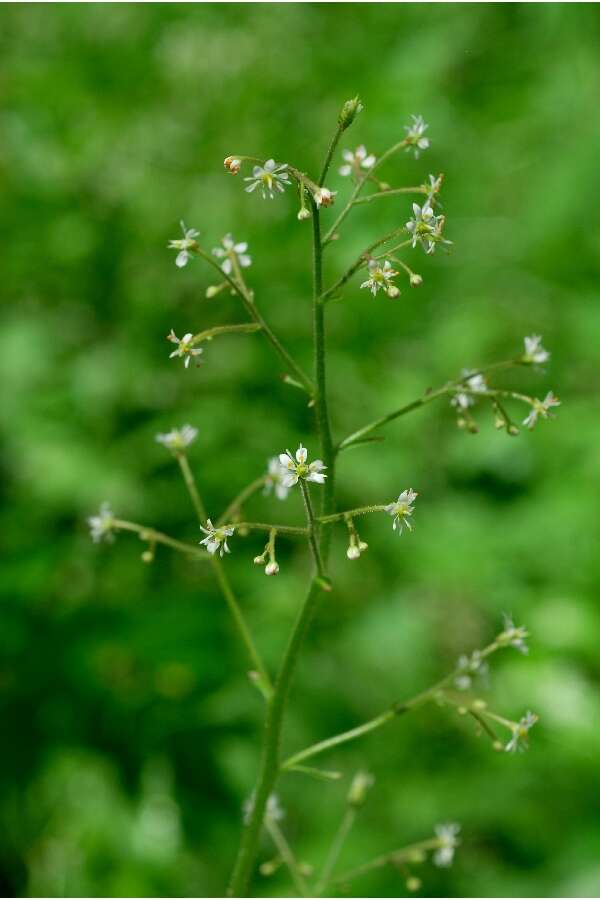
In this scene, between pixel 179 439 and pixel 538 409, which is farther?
pixel 179 439

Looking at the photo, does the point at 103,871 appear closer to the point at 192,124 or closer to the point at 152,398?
the point at 152,398

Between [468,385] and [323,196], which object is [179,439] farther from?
[323,196]

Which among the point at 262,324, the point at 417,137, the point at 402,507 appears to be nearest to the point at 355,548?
the point at 402,507

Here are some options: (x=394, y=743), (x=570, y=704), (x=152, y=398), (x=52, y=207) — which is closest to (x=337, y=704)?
(x=394, y=743)

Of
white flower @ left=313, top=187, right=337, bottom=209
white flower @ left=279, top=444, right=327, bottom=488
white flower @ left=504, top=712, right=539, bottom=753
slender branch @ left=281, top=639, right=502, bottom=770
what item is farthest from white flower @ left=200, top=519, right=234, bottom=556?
white flower @ left=504, top=712, right=539, bottom=753

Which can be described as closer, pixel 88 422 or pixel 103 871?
pixel 103 871

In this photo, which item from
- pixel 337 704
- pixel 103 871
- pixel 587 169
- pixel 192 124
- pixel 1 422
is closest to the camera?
pixel 103 871
